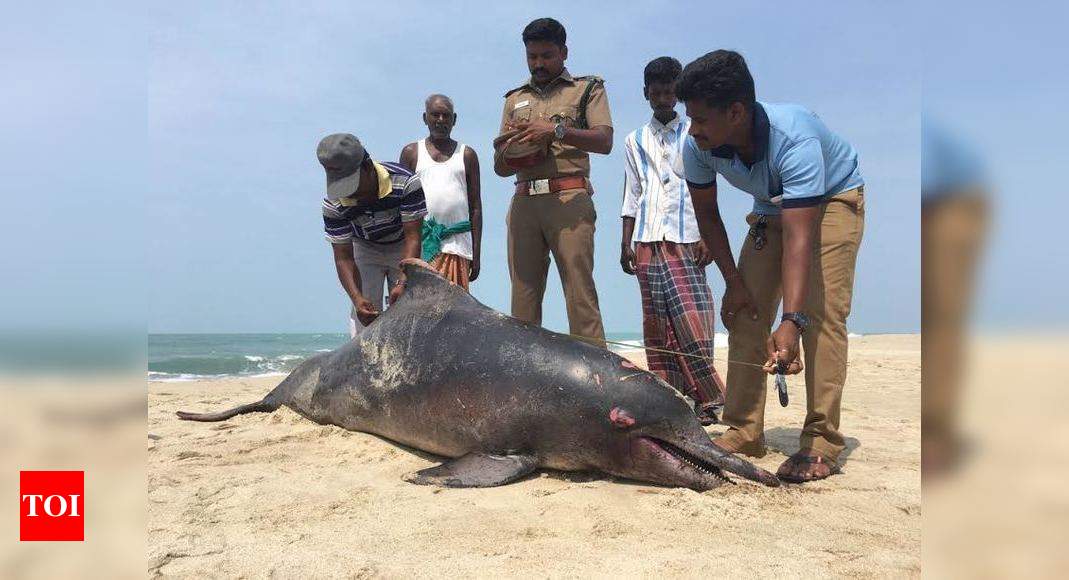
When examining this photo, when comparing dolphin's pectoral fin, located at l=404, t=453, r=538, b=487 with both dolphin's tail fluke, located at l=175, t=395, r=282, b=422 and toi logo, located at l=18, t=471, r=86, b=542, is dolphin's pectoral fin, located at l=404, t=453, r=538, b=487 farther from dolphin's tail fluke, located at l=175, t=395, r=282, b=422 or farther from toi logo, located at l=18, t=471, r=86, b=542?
dolphin's tail fluke, located at l=175, t=395, r=282, b=422

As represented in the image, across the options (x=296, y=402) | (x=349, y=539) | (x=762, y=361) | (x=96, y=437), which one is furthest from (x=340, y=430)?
(x=762, y=361)

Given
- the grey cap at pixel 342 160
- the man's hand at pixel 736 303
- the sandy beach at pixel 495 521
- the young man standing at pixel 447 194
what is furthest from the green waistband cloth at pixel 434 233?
the man's hand at pixel 736 303

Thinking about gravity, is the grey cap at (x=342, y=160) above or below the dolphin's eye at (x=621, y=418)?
above

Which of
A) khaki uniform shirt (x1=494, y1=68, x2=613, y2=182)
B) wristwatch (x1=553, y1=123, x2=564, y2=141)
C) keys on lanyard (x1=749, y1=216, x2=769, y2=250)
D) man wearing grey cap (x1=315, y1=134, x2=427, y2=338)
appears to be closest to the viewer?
keys on lanyard (x1=749, y1=216, x2=769, y2=250)

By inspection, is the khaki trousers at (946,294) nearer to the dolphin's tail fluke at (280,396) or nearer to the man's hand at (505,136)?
the man's hand at (505,136)

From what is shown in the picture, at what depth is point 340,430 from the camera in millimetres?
4398

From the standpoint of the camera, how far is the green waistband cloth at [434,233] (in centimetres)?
579

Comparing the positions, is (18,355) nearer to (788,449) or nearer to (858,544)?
(858,544)

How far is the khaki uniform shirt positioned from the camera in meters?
4.77

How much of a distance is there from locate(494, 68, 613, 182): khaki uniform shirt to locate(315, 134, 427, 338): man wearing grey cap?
88 centimetres

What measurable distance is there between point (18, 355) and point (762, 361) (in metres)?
3.25

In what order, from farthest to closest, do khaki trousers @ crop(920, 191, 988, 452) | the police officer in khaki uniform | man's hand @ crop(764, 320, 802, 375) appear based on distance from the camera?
the police officer in khaki uniform < man's hand @ crop(764, 320, 802, 375) < khaki trousers @ crop(920, 191, 988, 452)

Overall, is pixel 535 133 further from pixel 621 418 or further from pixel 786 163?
pixel 621 418

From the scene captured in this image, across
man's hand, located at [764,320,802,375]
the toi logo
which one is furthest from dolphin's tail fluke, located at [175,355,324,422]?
man's hand, located at [764,320,802,375]
